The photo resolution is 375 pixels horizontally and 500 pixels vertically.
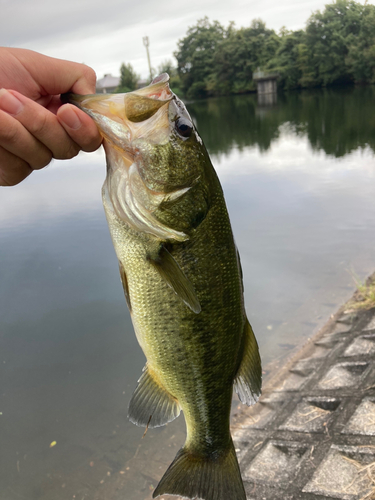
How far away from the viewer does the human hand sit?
148cm

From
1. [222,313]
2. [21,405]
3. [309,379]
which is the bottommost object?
[21,405]

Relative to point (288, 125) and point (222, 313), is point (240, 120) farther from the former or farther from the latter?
point (222, 313)

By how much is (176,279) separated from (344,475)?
2470 mm

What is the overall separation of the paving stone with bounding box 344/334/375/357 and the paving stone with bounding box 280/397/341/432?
2.82ft

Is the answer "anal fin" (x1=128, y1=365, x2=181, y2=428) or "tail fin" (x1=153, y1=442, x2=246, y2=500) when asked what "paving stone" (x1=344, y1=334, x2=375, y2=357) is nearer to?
"tail fin" (x1=153, y1=442, x2=246, y2=500)

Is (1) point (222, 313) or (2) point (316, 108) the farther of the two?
(2) point (316, 108)

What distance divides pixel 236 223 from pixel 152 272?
9.81 meters

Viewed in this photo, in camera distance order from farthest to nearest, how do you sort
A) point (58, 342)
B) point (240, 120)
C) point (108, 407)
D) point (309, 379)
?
point (240, 120), point (58, 342), point (108, 407), point (309, 379)

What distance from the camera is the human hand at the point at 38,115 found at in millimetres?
1477

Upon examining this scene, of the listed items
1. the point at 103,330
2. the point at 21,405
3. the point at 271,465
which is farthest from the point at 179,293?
the point at 103,330

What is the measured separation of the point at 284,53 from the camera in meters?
59.5

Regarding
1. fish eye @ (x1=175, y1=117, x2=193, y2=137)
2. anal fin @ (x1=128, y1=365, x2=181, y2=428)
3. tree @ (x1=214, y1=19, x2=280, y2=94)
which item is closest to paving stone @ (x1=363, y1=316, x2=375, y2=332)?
anal fin @ (x1=128, y1=365, x2=181, y2=428)

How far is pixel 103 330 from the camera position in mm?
7238

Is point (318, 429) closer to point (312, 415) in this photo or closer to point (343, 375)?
point (312, 415)
